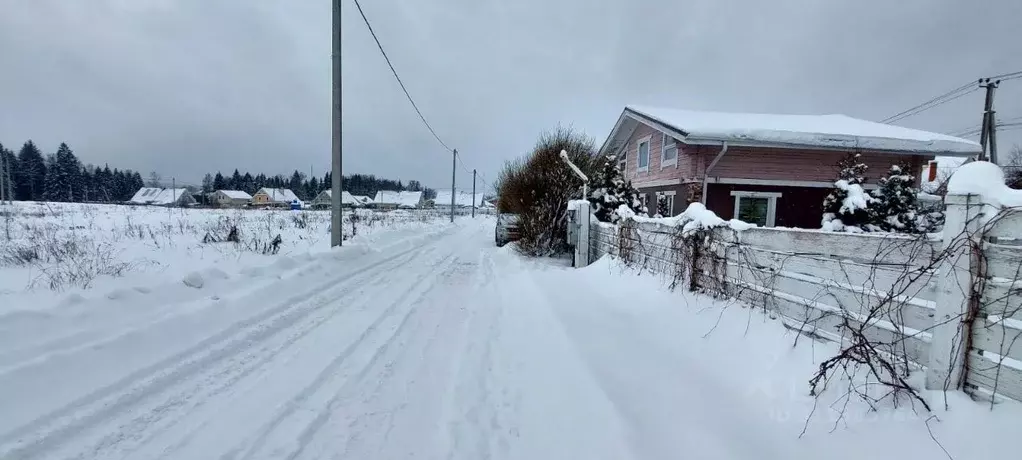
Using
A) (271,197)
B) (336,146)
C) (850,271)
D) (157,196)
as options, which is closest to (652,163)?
(336,146)

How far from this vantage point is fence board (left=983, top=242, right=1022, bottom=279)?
2.08m

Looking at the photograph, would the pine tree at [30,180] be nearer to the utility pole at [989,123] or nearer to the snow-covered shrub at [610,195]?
the snow-covered shrub at [610,195]

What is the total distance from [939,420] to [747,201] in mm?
12088

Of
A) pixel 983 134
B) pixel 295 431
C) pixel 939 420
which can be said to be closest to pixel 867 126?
pixel 983 134

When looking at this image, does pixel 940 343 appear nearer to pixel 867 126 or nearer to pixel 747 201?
pixel 747 201

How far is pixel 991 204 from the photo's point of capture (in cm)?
221

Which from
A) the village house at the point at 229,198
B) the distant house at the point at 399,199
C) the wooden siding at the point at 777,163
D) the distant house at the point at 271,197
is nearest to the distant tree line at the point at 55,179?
the village house at the point at 229,198

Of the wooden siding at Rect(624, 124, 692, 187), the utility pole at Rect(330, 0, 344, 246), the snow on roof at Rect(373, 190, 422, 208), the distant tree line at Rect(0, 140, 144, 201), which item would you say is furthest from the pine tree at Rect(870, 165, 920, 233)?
the snow on roof at Rect(373, 190, 422, 208)

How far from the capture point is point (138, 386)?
3158mm

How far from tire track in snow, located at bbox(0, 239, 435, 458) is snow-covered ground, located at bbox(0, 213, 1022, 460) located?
1 cm

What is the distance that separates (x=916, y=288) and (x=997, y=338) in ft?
1.84

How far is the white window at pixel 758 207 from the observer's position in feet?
42.4

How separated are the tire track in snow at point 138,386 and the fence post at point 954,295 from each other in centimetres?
503

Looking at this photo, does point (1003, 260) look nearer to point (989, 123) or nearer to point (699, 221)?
point (699, 221)
